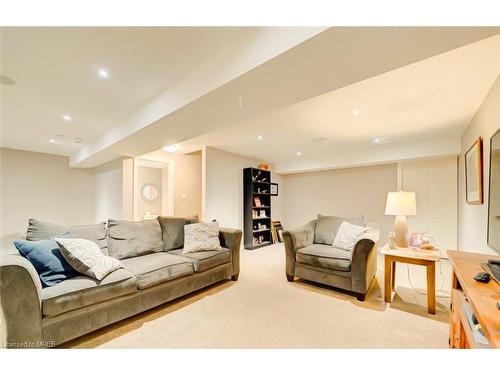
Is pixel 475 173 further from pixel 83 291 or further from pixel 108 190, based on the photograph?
pixel 108 190

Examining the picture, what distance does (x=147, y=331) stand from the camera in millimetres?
1772

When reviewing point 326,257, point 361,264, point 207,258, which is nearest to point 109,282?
point 207,258

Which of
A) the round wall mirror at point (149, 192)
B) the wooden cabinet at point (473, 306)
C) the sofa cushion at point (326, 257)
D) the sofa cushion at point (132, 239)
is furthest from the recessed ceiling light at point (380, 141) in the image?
the round wall mirror at point (149, 192)

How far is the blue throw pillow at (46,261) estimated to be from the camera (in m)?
1.66

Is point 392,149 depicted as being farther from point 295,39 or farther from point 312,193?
point 295,39

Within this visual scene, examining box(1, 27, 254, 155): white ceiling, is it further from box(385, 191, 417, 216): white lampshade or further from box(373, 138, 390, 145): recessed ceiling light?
box(373, 138, 390, 145): recessed ceiling light

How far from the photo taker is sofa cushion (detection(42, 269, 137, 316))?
1.49 m

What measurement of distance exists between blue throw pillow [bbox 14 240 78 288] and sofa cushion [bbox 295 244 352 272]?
2.48 m

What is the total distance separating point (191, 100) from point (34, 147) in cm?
515

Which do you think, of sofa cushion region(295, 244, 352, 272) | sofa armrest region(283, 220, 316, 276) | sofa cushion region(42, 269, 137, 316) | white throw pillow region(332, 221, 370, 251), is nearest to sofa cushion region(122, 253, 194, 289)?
sofa cushion region(42, 269, 137, 316)

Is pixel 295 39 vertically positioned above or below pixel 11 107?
below

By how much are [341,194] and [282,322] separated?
4194 mm

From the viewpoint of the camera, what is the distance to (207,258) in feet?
8.44
